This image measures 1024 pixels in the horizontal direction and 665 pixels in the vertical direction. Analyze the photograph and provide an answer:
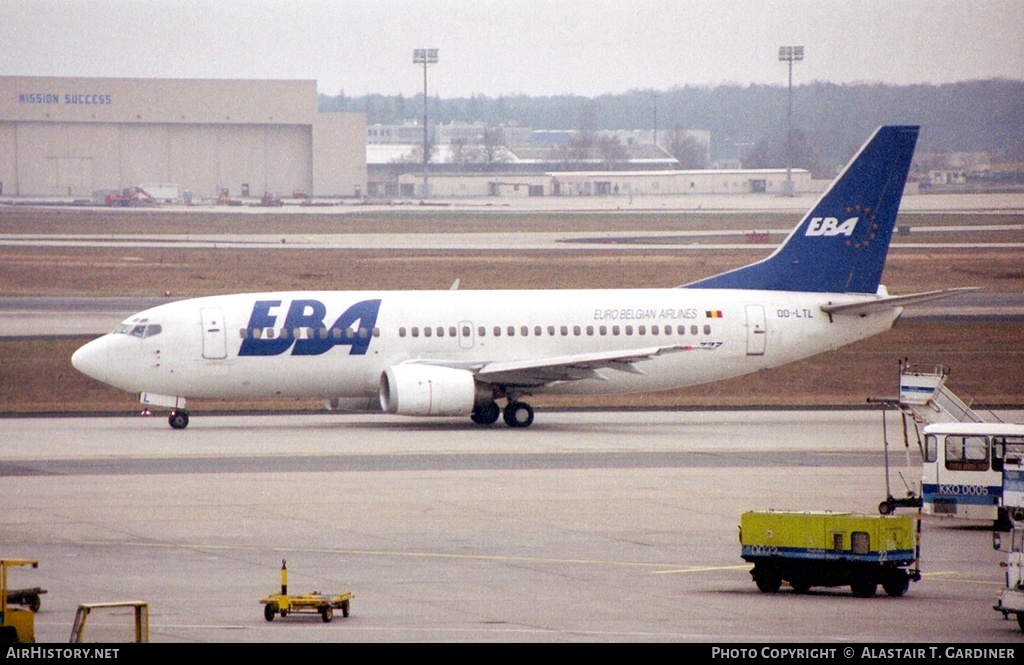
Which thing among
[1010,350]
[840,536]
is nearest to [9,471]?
[840,536]

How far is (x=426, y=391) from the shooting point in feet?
137

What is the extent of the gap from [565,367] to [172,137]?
374ft

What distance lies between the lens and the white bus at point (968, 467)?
2803 centimetres

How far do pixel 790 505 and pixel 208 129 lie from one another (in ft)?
419

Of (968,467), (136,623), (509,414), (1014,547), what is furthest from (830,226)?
(136,623)

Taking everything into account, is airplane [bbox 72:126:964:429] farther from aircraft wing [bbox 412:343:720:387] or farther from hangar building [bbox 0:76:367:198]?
hangar building [bbox 0:76:367:198]

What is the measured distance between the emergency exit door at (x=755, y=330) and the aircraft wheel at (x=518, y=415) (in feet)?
24.5

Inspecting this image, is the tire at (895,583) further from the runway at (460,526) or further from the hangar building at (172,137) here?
the hangar building at (172,137)

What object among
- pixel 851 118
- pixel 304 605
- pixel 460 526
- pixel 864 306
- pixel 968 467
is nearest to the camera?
pixel 304 605

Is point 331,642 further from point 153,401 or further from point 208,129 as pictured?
point 208,129

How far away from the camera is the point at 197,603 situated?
21.0 meters

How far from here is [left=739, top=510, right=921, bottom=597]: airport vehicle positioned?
2209cm

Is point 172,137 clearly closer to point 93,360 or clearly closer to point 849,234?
point 93,360

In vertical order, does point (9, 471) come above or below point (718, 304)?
below
